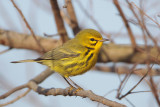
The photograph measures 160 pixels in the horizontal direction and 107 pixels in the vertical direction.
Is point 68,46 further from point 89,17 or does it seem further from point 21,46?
point 21,46

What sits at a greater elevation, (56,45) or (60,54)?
(60,54)

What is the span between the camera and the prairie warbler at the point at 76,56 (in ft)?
13.4

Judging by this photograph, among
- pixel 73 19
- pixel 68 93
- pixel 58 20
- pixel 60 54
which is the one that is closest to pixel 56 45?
pixel 73 19

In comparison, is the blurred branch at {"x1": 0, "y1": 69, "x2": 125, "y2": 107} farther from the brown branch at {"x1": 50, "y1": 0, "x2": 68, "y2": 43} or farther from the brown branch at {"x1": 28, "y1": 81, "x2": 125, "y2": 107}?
the brown branch at {"x1": 50, "y1": 0, "x2": 68, "y2": 43}

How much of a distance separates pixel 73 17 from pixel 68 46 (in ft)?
3.27

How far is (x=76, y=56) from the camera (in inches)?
165

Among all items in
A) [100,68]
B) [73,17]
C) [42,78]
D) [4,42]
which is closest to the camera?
[42,78]

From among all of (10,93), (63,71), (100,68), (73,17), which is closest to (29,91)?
(10,93)

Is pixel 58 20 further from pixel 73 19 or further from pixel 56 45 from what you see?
pixel 56 45

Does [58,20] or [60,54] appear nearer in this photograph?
[60,54]

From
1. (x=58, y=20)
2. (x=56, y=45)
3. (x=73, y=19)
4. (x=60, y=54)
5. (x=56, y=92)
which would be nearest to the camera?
(x=56, y=92)

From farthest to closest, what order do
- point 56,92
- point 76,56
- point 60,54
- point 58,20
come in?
point 58,20, point 60,54, point 76,56, point 56,92

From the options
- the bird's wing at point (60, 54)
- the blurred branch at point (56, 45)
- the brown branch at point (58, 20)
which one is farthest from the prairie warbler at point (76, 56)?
the blurred branch at point (56, 45)

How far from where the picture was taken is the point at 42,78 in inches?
187
